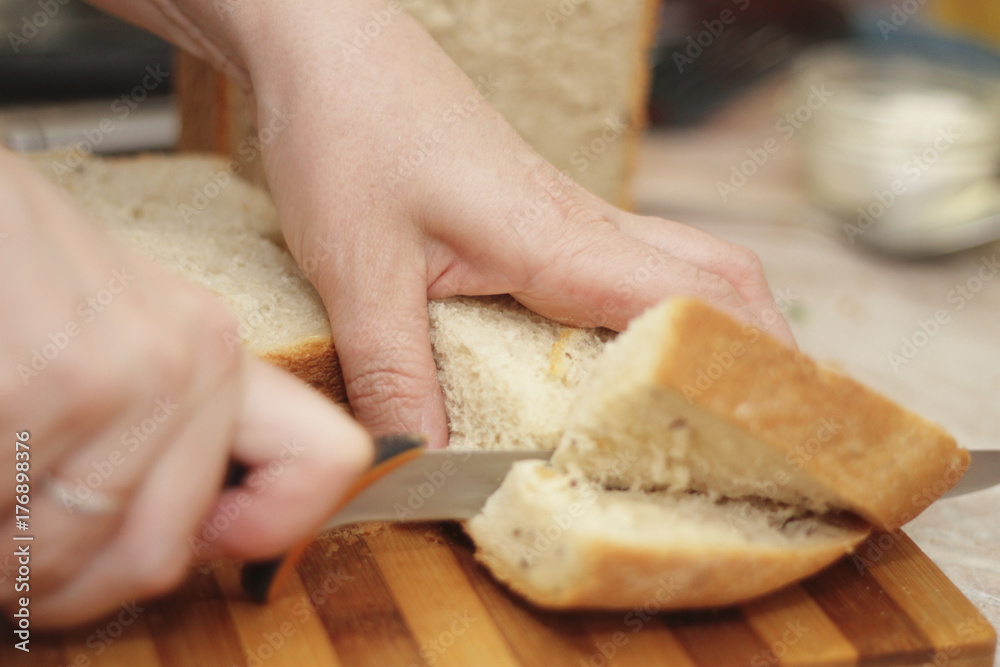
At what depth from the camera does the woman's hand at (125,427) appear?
31.5 inches

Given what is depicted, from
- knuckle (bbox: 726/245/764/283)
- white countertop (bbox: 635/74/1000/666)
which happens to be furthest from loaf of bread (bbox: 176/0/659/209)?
knuckle (bbox: 726/245/764/283)

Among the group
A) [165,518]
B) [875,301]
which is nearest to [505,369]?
[165,518]

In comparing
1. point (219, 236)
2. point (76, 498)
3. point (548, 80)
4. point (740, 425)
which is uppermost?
point (548, 80)

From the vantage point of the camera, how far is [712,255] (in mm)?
1639

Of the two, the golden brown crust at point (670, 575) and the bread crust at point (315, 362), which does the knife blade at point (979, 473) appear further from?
the bread crust at point (315, 362)

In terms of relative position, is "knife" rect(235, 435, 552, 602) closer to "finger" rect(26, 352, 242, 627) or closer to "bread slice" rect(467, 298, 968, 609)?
"bread slice" rect(467, 298, 968, 609)

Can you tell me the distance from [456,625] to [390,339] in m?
0.48

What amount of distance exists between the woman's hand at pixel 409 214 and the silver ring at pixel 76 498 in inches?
24.7

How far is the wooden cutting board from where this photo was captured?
1.14 m

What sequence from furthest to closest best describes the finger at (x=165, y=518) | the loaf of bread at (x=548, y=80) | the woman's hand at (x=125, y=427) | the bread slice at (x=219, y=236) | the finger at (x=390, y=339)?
the loaf of bread at (x=548, y=80) → the bread slice at (x=219, y=236) → the finger at (x=390, y=339) → the finger at (x=165, y=518) → the woman's hand at (x=125, y=427)

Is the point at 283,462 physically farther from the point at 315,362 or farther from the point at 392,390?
the point at 315,362

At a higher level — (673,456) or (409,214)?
(409,214)

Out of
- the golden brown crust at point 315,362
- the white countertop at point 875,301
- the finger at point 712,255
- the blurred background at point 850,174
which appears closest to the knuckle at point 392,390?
the golden brown crust at point 315,362

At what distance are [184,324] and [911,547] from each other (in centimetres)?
119
